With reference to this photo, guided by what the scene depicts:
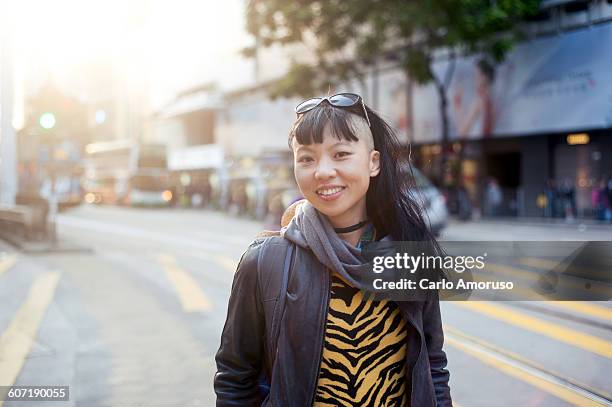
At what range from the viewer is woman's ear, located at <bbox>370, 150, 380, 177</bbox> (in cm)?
188

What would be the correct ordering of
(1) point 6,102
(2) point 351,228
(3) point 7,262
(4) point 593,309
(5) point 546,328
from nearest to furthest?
(2) point 351,228 → (4) point 593,309 → (5) point 546,328 → (3) point 7,262 → (1) point 6,102

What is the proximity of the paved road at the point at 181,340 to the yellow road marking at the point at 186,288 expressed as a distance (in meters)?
0.02

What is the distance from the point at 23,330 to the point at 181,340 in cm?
166

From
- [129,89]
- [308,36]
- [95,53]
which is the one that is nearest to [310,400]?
[308,36]

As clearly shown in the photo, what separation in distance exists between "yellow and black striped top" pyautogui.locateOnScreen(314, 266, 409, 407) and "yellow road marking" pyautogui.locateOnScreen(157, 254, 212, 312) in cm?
610

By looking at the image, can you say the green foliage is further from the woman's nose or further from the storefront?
the woman's nose

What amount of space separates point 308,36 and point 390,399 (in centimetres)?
2404

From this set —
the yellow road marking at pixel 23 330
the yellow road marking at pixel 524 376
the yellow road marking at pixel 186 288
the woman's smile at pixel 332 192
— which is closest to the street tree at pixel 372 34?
A: the yellow road marking at pixel 186 288

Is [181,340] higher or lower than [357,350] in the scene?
lower

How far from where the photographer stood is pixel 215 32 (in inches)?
1923

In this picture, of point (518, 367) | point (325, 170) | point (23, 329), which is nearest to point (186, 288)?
point (23, 329)

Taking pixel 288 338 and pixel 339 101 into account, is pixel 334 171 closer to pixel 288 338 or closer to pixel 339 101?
pixel 339 101

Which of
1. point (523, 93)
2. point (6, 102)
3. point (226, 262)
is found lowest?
point (226, 262)

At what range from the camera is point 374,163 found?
1906 millimetres
